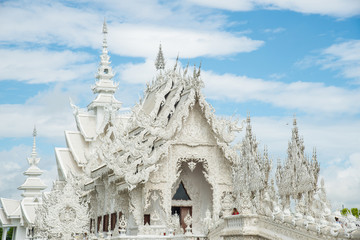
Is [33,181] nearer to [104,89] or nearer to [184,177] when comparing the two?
[104,89]

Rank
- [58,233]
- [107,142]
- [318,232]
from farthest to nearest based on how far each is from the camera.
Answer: [107,142]
[58,233]
[318,232]

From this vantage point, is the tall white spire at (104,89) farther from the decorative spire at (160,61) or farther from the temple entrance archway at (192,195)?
the temple entrance archway at (192,195)

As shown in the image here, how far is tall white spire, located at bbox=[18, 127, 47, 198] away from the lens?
145 ft

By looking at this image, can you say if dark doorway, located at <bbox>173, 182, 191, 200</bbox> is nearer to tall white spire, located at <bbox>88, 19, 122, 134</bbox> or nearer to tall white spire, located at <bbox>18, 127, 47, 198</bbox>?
tall white spire, located at <bbox>88, 19, 122, 134</bbox>

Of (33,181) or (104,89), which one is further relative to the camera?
(33,181)

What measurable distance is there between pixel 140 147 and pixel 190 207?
11.8ft

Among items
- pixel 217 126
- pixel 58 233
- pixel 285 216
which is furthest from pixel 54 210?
pixel 285 216

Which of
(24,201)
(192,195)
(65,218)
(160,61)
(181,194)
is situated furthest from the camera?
(24,201)

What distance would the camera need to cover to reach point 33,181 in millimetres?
44750

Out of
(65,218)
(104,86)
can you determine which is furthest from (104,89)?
(65,218)

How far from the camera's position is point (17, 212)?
1746 inches

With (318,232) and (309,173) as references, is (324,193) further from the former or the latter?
(318,232)

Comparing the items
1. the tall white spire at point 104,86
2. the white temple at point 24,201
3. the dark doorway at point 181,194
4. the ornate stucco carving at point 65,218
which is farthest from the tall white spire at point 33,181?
the dark doorway at point 181,194

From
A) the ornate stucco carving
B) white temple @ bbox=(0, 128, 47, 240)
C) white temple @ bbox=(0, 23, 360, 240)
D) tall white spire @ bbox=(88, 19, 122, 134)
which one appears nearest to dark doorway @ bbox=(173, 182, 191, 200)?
white temple @ bbox=(0, 23, 360, 240)
